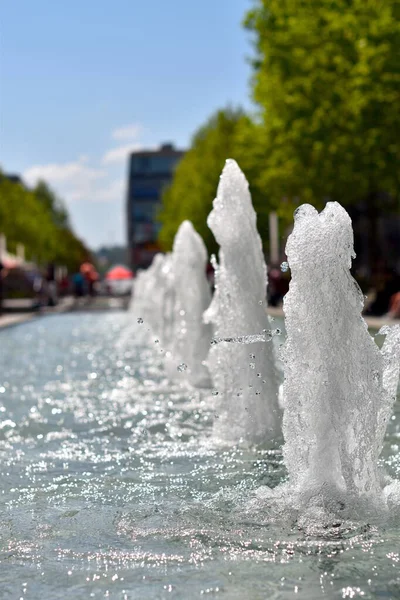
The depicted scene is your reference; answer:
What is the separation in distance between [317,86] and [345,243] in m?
24.5

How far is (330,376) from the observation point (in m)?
5.46

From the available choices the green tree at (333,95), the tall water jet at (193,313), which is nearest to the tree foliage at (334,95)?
the green tree at (333,95)

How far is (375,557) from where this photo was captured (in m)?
4.46

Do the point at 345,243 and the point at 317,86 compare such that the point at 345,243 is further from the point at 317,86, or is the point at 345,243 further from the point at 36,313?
the point at 36,313

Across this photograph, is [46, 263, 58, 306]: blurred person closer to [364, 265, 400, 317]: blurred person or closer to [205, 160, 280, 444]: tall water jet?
[364, 265, 400, 317]: blurred person

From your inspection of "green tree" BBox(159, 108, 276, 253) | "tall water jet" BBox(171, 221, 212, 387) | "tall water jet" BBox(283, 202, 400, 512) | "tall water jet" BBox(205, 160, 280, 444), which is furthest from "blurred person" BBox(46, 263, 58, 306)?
"tall water jet" BBox(283, 202, 400, 512)

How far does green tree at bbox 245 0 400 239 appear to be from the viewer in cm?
2734

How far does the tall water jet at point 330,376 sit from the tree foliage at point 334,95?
2227 centimetres

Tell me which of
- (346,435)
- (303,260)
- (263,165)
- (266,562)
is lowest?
(266,562)

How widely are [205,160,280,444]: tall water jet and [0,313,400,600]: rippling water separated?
1.12 feet

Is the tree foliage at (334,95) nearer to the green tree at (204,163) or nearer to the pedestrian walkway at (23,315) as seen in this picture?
the pedestrian walkway at (23,315)

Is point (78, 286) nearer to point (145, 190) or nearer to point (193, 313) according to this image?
point (193, 313)

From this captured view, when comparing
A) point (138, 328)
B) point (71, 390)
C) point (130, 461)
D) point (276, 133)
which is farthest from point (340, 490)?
point (276, 133)

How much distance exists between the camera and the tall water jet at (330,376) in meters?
5.40
